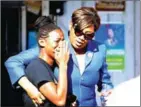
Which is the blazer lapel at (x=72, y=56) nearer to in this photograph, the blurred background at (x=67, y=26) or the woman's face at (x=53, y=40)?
the woman's face at (x=53, y=40)

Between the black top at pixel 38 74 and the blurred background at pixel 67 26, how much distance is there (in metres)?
3.52

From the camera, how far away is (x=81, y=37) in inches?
82.6

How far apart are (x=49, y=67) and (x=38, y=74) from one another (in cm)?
8

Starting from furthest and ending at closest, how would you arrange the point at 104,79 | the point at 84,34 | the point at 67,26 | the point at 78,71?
1. the point at 67,26
2. the point at 104,79
3. the point at 78,71
4. the point at 84,34

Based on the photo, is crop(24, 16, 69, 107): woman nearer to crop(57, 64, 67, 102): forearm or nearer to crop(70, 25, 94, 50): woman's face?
crop(57, 64, 67, 102): forearm

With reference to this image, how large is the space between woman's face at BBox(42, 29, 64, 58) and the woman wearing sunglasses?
0.11 m

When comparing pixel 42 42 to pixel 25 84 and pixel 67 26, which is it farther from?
pixel 67 26

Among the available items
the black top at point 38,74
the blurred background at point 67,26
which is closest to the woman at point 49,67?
the black top at point 38,74

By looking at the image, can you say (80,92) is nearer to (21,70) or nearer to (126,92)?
(21,70)

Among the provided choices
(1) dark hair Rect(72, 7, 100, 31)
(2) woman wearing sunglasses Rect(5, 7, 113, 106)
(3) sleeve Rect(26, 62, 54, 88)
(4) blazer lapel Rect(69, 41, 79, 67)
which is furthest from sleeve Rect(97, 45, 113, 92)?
(3) sleeve Rect(26, 62, 54, 88)

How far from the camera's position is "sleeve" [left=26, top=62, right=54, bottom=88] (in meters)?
1.99

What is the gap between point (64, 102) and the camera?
1.95 metres

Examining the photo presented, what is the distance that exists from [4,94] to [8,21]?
1.04m

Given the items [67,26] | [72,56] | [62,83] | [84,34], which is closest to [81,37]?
[84,34]
